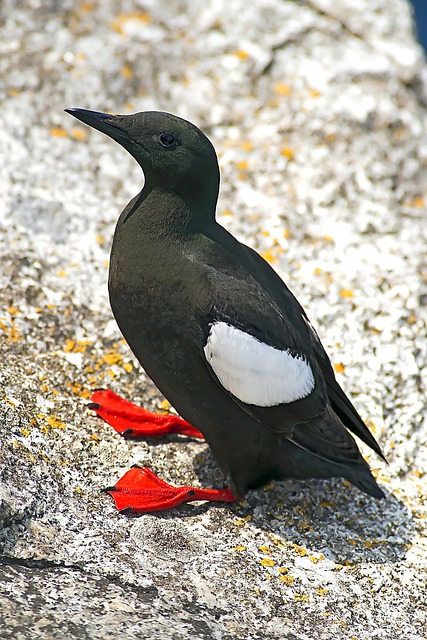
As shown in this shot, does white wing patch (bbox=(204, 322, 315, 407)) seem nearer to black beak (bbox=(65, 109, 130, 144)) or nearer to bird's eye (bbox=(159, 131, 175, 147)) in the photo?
bird's eye (bbox=(159, 131, 175, 147))

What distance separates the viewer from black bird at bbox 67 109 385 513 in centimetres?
390

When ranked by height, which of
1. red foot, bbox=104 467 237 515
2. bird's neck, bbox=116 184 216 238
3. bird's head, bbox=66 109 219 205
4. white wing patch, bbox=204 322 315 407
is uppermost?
bird's head, bbox=66 109 219 205

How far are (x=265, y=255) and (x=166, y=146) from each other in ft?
7.12

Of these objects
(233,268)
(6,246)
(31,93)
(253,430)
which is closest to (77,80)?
(31,93)

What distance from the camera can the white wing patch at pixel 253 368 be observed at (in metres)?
3.89

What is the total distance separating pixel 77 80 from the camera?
6.68m

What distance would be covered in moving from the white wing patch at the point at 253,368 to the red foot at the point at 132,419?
2.47 ft

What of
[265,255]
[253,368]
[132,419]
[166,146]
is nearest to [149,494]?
[132,419]

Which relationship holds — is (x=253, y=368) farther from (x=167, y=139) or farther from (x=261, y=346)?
(x=167, y=139)

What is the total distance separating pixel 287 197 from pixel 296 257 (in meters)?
0.63

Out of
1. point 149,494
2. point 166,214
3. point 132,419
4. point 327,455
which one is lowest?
point 149,494

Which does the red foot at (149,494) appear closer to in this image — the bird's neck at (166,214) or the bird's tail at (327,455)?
the bird's tail at (327,455)

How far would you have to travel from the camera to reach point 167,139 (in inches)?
152

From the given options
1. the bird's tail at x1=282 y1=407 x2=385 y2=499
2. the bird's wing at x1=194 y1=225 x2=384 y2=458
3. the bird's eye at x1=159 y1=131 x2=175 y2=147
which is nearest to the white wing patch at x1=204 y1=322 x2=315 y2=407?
the bird's wing at x1=194 y1=225 x2=384 y2=458
